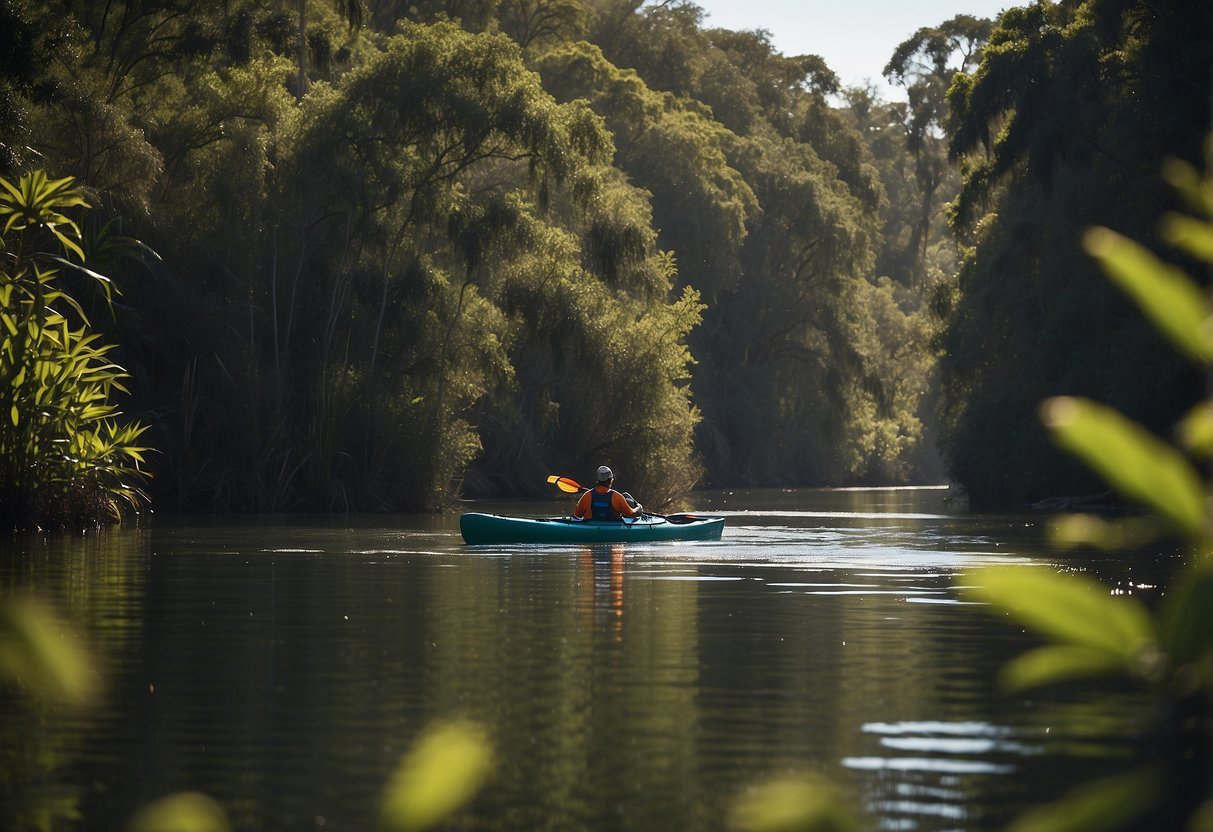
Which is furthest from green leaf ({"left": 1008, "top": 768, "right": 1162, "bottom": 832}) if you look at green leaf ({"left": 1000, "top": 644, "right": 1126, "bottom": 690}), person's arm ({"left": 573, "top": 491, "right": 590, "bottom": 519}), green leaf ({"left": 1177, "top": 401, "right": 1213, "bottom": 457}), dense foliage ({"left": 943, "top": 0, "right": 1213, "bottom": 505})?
dense foliage ({"left": 943, "top": 0, "right": 1213, "bottom": 505})

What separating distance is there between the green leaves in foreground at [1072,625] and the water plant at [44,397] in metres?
21.8

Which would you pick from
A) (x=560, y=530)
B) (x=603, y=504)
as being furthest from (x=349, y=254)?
(x=560, y=530)

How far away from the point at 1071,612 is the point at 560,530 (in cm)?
2359

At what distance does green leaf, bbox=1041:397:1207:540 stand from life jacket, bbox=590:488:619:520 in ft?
80.1

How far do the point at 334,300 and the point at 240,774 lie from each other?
28.4m

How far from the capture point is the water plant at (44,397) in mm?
22797

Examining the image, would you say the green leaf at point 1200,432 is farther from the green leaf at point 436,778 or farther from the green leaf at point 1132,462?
the green leaf at point 436,778

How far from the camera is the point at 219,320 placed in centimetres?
3428

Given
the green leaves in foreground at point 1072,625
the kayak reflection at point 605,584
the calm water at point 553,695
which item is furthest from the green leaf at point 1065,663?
the kayak reflection at point 605,584

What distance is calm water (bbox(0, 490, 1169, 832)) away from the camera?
281 inches

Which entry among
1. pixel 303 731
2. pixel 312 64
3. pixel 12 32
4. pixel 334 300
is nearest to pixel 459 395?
pixel 334 300

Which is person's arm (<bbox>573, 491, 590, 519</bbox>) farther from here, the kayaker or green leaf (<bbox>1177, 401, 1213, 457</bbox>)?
green leaf (<bbox>1177, 401, 1213, 457</bbox>)

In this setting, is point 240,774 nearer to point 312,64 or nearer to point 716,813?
point 716,813

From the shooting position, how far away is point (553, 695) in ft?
33.0
